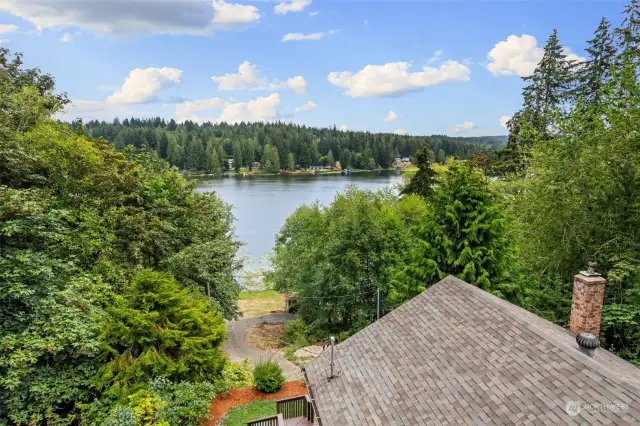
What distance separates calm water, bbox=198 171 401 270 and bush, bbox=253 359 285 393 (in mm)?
18974

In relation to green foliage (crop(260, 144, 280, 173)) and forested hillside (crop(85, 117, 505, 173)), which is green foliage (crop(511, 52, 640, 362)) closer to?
forested hillside (crop(85, 117, 505, 173))

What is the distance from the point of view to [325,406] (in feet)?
27.6

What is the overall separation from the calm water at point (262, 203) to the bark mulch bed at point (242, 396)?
19030 mm

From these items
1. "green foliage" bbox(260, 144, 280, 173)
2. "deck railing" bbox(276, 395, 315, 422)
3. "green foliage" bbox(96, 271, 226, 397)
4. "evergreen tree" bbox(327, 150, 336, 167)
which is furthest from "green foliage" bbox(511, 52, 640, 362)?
"evergreen tree" bbox(327, 150, 336, 167)

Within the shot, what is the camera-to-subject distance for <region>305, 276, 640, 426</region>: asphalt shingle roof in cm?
583

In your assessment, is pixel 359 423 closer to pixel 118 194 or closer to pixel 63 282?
pixel 63 282

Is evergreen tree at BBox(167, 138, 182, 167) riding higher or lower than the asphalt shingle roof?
higher

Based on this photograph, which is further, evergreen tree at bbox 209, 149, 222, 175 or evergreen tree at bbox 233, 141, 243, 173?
evergreen tree at bbox 233, 141, 243, 173

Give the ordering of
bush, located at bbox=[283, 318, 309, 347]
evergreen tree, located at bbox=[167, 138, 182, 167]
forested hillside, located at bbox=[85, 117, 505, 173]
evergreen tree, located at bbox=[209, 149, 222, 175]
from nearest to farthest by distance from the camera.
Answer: bush, located at bbox=[283, 318, 309, 347] → evergreen tree, located at bbox=[167, 138, 182, 167] → evergreen tree, located at bbox=[209, 149, 222, 175] → forested hillside, located at bbox=[85, 117, 505, 173]

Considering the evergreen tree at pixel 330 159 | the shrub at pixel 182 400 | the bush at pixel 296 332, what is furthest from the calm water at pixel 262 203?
the evergreen tree at pixel 330 159

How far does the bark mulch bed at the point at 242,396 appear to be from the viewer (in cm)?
1401

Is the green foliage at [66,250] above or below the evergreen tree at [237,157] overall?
below

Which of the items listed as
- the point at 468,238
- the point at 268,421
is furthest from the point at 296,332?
the point at 468,238

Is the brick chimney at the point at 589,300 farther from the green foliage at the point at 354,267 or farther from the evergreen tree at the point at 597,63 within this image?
the evergreen tree at the point at 597,63
